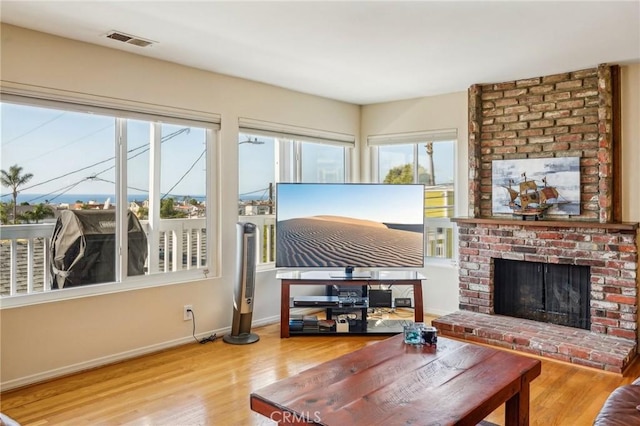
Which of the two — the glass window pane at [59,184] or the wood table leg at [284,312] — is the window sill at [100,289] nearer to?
the glass window pane at [59,184]

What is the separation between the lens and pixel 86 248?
3426mm

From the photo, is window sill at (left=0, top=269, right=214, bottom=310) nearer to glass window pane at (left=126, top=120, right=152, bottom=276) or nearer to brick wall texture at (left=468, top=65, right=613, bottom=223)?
glass window pane at (left=126, top=120, right=152, bottom=276)

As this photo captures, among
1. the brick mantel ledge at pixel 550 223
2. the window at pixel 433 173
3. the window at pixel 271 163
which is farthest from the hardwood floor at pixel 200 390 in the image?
the window at pixel 433 173

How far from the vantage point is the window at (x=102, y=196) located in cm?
313

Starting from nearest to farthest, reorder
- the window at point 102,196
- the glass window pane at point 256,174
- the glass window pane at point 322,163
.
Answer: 1. the window at point 102,196
2. the glass window pane at point 256,174
3. the glass window pane at point 322,163

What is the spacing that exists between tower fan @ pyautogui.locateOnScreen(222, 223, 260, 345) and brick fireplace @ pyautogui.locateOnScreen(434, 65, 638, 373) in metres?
1.79

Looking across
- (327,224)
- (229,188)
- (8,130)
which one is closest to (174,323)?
(229,188)

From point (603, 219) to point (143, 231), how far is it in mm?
3766

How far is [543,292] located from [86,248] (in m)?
3.88

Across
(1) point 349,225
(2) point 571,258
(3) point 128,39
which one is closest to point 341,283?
(1) point 349,225

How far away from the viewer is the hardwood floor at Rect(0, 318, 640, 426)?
262cm

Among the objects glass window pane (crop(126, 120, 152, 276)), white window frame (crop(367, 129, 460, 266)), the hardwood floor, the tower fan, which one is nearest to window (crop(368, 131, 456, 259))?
white window frame (crop(367, 129, 460, 266))

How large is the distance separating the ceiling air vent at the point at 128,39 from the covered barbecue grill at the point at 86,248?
4.11ft

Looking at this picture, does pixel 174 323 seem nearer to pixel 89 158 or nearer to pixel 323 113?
pixel 89 158
